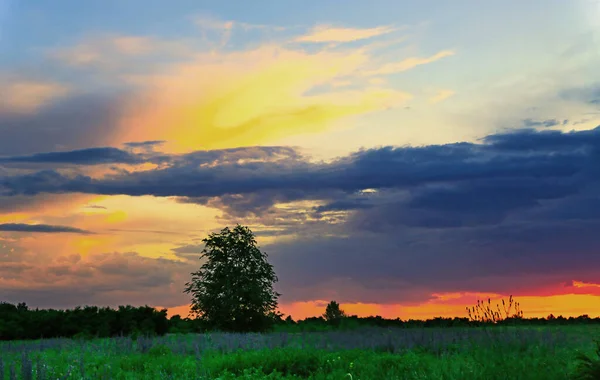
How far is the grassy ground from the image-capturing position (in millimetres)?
13688

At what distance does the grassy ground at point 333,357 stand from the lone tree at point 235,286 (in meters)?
11.8

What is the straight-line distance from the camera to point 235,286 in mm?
33875

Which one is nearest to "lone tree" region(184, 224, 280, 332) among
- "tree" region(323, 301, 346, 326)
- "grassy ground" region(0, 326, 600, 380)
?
"tree" region(323, 301, 346, 326)

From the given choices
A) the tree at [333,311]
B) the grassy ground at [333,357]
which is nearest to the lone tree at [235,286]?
the tree at [333,311]

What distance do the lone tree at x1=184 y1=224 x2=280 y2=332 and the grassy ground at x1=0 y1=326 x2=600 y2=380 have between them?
11.8 meters

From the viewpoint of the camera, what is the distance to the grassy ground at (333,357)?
13.7 metres

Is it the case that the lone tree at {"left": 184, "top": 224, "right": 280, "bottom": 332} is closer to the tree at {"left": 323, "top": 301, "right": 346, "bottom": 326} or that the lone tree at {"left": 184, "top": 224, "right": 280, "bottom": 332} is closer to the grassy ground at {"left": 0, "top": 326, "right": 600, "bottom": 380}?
the tree at {"left": 323, "top": 301, "right": 346, "bottom": 326}

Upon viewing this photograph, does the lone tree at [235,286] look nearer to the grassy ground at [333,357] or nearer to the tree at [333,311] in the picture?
the tree at [333,311]

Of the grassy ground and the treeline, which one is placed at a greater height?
the treeline

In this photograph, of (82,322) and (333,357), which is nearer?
(333,357)

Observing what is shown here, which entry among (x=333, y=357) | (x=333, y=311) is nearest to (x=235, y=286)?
(x=333, y=311)

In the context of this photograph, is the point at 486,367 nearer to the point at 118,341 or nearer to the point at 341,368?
the point at 341,368

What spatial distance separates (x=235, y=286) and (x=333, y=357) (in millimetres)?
18369

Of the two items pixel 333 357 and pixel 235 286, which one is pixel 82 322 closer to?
pixel 235 286
